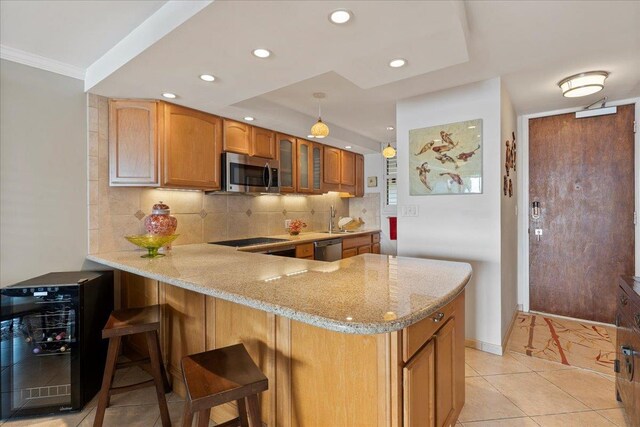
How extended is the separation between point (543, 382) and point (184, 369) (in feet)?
7.83

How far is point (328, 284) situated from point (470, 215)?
1851 mm

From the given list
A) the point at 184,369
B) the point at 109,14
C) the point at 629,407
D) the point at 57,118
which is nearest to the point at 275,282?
the point at 184,369

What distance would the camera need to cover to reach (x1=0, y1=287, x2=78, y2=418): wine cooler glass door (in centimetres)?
192

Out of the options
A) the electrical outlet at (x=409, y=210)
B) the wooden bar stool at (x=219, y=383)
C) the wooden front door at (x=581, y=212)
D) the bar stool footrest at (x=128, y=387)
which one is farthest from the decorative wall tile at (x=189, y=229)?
the wooden front door at (x=581, y=212)

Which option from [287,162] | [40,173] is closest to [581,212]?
[287,162]

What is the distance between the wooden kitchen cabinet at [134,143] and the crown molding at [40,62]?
0.93 ft

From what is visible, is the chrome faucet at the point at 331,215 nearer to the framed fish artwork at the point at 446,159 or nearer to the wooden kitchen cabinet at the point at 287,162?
the wooden kitchen cabinet at the point at 287,162

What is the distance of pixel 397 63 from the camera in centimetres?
194

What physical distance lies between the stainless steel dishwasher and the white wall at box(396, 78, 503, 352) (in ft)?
3.58

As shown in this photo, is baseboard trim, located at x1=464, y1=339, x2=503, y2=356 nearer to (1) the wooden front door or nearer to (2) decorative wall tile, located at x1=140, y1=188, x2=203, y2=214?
(1) the wooden front door

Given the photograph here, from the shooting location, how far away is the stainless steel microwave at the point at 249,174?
10.1 feet

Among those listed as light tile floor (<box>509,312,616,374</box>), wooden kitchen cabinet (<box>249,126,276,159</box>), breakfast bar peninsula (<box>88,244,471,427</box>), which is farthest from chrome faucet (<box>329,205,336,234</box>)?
breakfast bar peninsula (<box>88,244,471,427</box>)

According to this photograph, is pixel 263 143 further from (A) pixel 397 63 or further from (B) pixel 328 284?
(B) pixel 328 284

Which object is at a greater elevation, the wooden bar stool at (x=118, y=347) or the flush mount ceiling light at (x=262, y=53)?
the flush mount ceiling light at (x=262, y=53)
